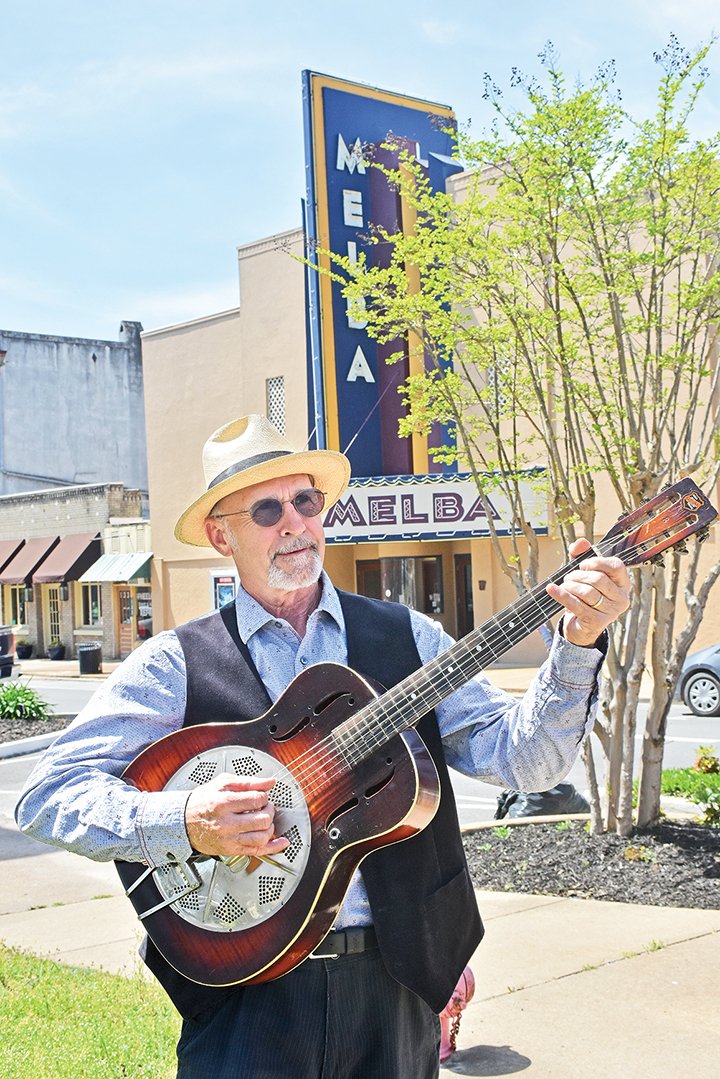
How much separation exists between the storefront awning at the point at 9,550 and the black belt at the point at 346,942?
36327mm

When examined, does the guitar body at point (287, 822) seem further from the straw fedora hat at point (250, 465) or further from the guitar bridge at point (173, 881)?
the straw fedora hat at point (250, 465)

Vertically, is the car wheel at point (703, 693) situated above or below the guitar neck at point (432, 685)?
below

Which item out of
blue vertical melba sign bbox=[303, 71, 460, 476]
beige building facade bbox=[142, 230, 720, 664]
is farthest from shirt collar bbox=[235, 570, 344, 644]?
blue vertical melba sign bbox=[303, 71, 460, 476]

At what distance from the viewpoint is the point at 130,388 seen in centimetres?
4369

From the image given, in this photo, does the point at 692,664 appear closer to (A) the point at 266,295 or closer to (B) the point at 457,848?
(B) the point at 457,848

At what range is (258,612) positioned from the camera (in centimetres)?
292

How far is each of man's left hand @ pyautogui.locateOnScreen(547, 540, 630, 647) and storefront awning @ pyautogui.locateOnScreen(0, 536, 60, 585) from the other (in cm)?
3474

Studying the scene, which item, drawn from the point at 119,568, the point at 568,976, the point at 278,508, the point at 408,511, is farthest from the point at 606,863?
the point at 119,568

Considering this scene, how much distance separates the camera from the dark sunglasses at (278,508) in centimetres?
303

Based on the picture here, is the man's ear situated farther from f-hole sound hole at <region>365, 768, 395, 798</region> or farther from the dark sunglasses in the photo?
f-hole sound hole at <region>365, 768, 395, 798</region>

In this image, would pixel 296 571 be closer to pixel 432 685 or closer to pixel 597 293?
pixel 432 685

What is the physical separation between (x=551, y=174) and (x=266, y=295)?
849 inches

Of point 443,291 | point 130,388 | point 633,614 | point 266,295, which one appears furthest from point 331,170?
point 130,388

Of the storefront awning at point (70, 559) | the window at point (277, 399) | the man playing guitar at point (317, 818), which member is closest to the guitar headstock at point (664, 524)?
the man playing guitar at point (317, 818)
